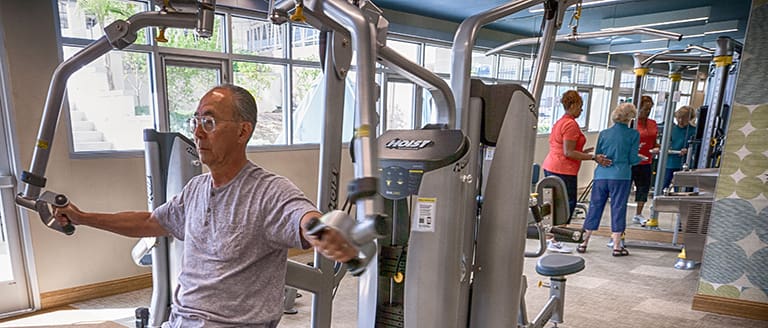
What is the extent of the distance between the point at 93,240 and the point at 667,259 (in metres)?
5.21

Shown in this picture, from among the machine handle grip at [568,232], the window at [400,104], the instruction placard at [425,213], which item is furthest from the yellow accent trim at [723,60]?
the instruction placard at [425,213]

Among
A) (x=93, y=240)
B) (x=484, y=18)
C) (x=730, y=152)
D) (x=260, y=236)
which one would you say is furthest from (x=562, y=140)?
(x=93, y=240)

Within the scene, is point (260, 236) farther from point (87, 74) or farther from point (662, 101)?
point (662, 101)

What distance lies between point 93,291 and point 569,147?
161 inches

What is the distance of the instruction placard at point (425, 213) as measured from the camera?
1586mm

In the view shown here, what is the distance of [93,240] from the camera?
136 inches

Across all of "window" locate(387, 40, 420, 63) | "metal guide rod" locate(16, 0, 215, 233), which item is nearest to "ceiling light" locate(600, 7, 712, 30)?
"window" locate(387, 40, 420, 63)

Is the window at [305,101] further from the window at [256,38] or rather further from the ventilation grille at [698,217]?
the ventilation grille at [698,217]

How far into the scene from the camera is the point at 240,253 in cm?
128

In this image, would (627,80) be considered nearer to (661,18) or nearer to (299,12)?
(661,18)

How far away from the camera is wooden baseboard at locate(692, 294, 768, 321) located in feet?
9.82

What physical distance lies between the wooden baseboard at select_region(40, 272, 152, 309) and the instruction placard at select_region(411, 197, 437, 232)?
10.1 feet

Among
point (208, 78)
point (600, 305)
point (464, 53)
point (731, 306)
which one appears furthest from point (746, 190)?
point (208, 78)

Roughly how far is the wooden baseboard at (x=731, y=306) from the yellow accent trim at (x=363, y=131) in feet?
11.1
